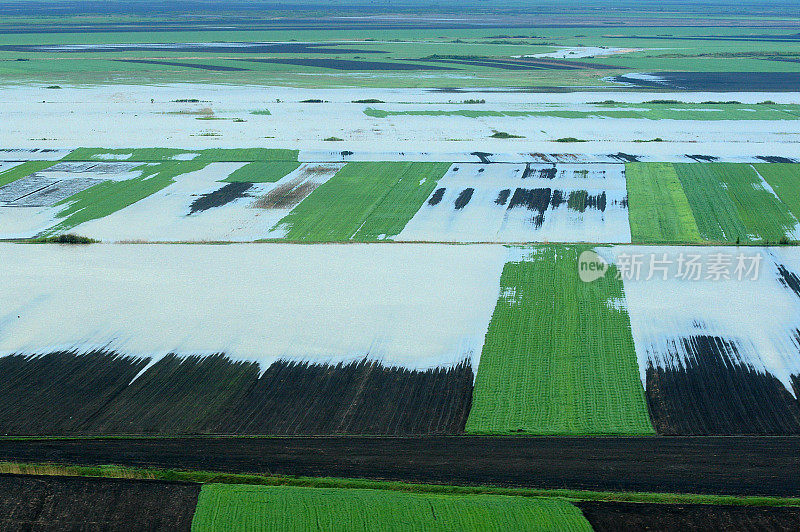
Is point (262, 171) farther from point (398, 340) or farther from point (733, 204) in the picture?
point (733, 204)

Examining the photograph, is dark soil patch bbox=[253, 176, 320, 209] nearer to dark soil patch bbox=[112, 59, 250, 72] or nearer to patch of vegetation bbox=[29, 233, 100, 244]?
patch of vegetation bbox=[29, 233, 100, 244]

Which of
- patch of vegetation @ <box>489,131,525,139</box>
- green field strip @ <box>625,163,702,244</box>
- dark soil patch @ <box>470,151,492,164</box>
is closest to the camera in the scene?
green field strip @ <box>625,163,702,244</box>

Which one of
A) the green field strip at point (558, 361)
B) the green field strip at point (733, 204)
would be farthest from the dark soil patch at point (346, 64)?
the green field strip at point (558, 361)

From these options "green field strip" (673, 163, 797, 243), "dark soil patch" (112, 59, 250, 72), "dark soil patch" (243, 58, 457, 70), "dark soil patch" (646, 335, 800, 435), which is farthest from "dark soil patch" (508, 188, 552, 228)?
"dark soil patch" (112, 59, 250, 72)

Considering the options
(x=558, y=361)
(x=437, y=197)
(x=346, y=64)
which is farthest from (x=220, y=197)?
(x=346, y=64)

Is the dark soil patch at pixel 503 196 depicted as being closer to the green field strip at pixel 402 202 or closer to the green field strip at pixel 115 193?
the green field strip at pixel 402 202

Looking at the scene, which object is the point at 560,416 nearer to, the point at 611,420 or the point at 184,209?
→ the point at 611,420

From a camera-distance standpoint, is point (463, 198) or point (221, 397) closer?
point (221, 397)
